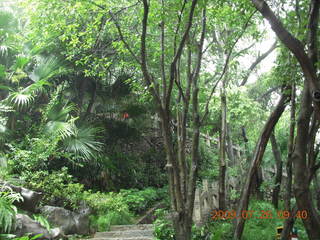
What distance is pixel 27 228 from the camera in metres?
4.76

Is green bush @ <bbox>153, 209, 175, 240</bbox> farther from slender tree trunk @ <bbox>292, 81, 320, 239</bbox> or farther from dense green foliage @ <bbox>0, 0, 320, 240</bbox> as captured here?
slender tree trunk @ <bbox>292, 81, 320, 239</bbox>

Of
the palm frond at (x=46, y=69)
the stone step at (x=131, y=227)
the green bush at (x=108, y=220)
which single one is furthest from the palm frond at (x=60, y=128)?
the stone step at (x=131, y=227)

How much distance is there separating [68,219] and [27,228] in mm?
1198

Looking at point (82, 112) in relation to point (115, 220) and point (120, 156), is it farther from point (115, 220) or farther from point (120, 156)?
point (115, 220)

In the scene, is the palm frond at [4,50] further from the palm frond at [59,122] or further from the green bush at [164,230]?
the green bush at [164,230]

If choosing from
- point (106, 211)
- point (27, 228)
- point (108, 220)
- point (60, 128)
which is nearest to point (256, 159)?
point (108, 220)

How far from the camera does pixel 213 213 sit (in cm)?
678

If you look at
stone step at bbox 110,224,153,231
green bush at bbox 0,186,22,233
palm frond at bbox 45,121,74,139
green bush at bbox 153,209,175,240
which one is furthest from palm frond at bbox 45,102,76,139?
green bush at bbox 153,209,175,240

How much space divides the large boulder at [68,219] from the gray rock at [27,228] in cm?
65

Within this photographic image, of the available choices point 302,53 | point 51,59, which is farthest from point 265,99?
point 302,53

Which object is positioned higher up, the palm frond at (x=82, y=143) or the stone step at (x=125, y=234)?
the palm frond at (x=82, y=143)

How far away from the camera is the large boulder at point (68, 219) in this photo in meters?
5.66

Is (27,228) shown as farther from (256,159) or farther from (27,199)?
(256,159)

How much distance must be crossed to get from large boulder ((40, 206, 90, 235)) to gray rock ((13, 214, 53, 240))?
654 millimetres
